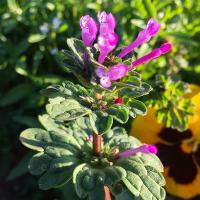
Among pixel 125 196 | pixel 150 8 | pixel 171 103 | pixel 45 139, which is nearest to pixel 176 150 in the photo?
pixel 171 103

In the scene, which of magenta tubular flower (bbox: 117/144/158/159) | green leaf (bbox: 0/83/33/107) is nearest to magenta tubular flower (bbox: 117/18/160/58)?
magenta tubular flower (bbox: 117/144/158/159)

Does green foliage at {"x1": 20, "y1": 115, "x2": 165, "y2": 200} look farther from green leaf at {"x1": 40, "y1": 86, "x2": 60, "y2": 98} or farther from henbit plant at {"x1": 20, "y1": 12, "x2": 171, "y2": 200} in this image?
green leaf at {"x1": 40, "y1": 86, "x2": 60, "y2": 98}

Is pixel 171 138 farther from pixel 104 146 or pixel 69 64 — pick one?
pixel 69 64

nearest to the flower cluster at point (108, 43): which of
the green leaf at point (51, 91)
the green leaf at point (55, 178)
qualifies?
the green leaf at point (51, 91)

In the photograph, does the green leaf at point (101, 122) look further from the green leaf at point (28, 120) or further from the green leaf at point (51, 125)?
the green leaf at point (28, 120)

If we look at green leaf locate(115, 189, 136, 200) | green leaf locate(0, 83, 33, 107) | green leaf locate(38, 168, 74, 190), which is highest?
green leaf locate(38, 168, 74, 190)

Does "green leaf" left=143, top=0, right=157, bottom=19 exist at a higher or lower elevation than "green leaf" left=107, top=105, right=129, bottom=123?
higher

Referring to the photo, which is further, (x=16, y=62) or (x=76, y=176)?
(x=16, y=62)

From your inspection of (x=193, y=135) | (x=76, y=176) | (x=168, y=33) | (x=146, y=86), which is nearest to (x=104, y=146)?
(x=76, y=176)
